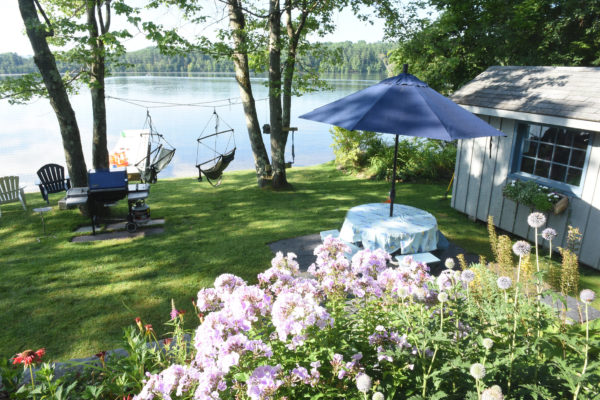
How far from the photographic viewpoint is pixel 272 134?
9.18 m

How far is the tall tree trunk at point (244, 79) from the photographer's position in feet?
28.1

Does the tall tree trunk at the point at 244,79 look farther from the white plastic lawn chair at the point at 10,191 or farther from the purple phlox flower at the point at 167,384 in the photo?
the purple phlox flower at the point at 167,384

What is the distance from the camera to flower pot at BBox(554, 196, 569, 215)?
5246 mm

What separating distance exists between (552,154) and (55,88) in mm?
8198

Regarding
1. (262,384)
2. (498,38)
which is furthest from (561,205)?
(498,38)

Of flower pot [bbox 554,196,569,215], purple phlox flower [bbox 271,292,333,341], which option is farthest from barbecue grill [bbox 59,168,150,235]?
flower pot [bbox 554,196,569,215]

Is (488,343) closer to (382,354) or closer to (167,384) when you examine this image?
(382,354)

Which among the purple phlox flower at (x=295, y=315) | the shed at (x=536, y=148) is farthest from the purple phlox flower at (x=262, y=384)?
the shed at (x=536, y=148)

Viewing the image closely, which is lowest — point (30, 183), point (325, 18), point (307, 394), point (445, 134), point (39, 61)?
point (30, 183)

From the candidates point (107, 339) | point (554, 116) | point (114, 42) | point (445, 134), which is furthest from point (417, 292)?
point (114, 42)

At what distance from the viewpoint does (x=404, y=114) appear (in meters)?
4.00

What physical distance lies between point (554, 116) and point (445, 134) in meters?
2.56

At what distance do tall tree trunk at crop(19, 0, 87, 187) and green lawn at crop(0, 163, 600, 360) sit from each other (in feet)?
3.38

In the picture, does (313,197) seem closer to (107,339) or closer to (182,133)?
(107,339)
